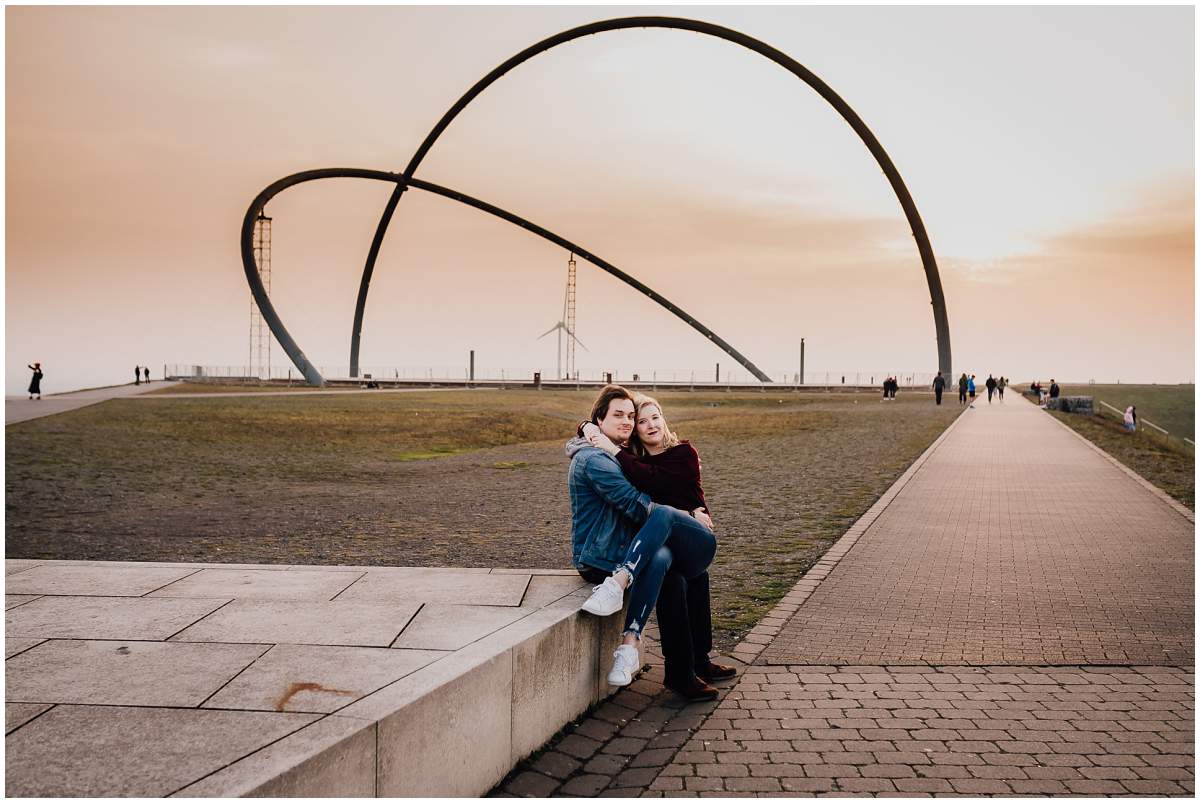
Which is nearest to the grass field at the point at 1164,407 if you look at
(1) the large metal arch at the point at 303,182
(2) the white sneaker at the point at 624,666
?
(1) the large metal arch at the point at 303,182

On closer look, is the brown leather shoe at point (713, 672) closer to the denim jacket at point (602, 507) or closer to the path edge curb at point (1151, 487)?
the denim jacket at point (602, 507)

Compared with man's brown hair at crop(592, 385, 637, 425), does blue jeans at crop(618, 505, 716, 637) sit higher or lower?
lower

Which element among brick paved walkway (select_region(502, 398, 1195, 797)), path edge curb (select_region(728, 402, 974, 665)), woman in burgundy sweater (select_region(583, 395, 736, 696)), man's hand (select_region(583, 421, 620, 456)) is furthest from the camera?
path edge curb (select_region(728, 402, 974, 665))

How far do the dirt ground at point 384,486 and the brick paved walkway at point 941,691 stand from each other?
2.86ft

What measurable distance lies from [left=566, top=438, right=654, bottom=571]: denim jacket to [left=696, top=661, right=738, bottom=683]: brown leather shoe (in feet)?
2.66

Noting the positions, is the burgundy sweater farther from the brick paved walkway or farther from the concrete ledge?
the brick paved walkway

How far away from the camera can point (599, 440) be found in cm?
599

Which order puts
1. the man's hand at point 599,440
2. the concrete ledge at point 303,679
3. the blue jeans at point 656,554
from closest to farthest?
the concrete ledge at point 303,679 < the blue jeans at point 656,554 < the man's hand at point 599,440

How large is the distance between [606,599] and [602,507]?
2.24ft

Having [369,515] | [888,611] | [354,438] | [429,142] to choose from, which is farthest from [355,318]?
[888,611]

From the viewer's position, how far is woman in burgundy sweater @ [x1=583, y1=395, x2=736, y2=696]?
5785mm

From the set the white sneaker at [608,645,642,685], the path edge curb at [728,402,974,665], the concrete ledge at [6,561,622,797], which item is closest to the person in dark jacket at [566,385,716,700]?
the white sneaker at [608,645,642,685]

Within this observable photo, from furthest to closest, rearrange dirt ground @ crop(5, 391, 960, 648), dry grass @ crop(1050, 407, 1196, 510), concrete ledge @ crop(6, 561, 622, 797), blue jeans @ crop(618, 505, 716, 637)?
dry grass @ crop(1050, 407, 1196, 510)
dirt ground @ crop(5, 391, 960, 648)
blue jeans @ crop(618, 505, 716, 637)
concrete ledge @ crop(6, 561, 622, 797)

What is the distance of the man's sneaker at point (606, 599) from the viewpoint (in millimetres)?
5402
